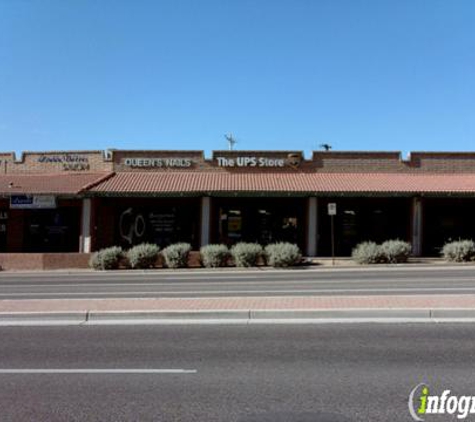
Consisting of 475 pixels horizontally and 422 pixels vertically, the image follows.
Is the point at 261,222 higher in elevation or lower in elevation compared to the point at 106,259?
higher

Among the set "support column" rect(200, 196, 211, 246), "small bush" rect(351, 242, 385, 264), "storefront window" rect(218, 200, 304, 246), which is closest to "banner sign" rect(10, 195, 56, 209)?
"support column" rect(200, 196, 211, 246)

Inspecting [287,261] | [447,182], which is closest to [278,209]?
[287,261]

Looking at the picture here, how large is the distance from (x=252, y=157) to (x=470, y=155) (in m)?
12.1

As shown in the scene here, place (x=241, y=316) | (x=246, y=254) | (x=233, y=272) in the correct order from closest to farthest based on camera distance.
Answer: (x=241, y=316) → (x=233, y=272) → (x=246, y=254)

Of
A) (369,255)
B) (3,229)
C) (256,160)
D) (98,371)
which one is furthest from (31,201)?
(98,371)

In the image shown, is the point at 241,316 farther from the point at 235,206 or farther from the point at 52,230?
the point at 52,230

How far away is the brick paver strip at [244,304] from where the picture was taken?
30.4 feet

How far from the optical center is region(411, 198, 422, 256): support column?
24.7 meters

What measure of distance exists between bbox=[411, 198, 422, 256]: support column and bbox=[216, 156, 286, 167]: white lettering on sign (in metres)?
7.33

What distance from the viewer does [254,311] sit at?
8914mm

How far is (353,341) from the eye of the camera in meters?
7.14

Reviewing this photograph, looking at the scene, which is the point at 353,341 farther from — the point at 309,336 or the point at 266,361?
the point at 266,361

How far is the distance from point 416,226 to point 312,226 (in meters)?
5.43
